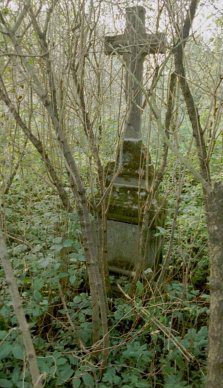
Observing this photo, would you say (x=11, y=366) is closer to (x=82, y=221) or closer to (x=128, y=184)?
(x=82, y=221)

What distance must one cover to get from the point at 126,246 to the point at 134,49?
144 centimetres

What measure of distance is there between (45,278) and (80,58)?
4.05ft

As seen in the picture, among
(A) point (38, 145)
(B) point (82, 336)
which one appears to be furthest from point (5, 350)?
(A) point (38, 145)

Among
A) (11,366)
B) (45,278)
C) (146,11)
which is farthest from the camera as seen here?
(146,11)

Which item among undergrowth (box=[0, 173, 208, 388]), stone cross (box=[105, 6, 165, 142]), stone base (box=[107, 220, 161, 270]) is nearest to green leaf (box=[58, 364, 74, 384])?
undergrowth (box=[0, 173, 208, 388])

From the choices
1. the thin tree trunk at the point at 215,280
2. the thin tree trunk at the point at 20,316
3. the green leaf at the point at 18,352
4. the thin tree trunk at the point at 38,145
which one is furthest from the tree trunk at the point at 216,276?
the thin tree trunk at the point at 38,145

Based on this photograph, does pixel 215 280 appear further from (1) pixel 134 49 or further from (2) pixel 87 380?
(1) pixel 134 49

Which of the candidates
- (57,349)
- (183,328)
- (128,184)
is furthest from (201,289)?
(57,349)

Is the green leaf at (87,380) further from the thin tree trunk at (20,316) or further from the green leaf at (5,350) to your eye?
the thin tree trunk at (20,316)

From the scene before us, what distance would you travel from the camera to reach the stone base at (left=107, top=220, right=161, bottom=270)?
2.65 meters

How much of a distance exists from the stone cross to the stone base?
685 mm

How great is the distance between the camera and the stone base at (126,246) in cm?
265

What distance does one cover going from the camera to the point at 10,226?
2.80m

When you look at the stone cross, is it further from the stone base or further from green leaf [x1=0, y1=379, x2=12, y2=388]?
green leaf [x1=0, y1=379, x2=12, y2=388]
